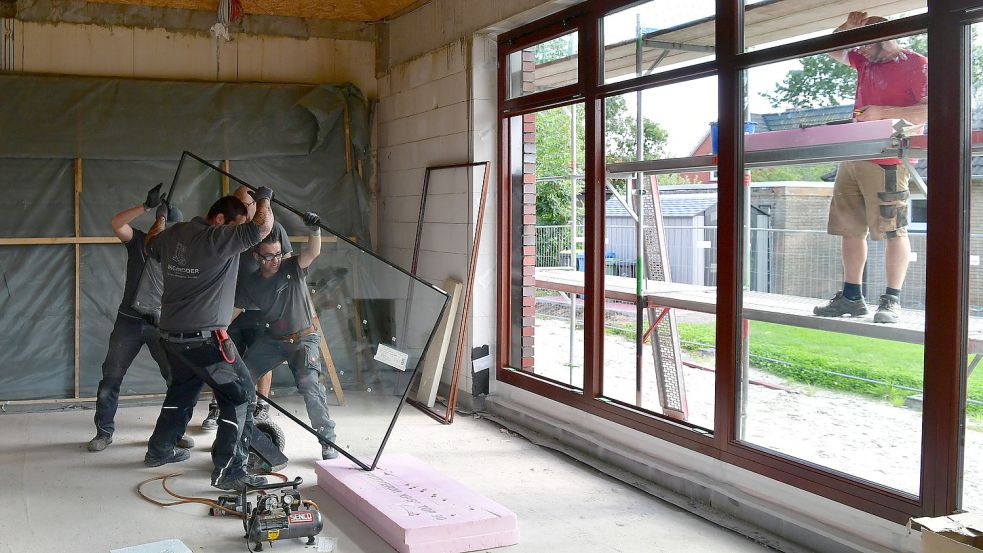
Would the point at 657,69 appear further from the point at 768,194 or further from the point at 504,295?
the point at 504,295

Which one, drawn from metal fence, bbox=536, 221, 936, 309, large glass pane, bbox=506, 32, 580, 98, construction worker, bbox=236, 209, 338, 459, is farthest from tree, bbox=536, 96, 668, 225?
construction worker, bbox=236, 209, 338, 459

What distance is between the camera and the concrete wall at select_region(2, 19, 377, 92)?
6.82 m

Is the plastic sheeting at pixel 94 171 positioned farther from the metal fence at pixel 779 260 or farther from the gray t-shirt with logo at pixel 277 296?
Result: the metal fence at pixel 779 260

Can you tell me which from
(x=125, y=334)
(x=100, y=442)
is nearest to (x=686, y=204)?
(x=125, y=334)

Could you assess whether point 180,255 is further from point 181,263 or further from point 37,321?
point 37,321

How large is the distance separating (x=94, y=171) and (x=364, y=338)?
3068mm

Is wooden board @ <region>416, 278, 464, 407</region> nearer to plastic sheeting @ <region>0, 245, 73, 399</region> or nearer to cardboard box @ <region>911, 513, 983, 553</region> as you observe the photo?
plastic sheeting @ <region>0, 245, 73, 399</region>

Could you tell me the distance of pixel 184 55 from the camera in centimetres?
720

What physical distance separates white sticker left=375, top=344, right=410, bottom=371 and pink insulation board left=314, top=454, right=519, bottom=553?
0.50m

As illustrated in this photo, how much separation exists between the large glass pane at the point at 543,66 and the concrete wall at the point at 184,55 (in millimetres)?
2009

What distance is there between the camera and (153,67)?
280 inches

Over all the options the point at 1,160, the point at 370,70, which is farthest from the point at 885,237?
the point at 1,160

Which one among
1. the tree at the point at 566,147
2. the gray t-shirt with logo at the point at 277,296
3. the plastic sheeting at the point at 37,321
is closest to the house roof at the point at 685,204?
the tree at the point at 566,147

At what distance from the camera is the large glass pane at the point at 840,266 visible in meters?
3.47
